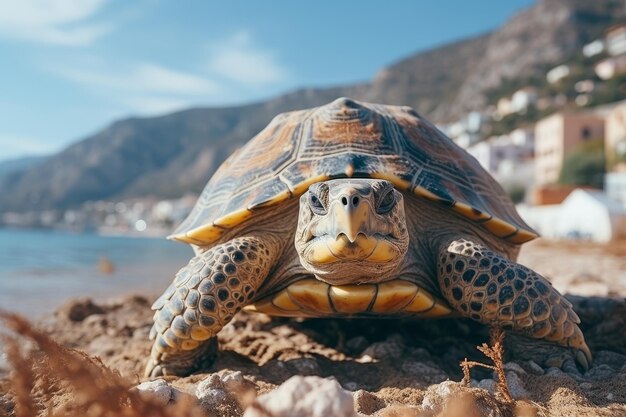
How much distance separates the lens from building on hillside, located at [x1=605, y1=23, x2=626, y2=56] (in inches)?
2694

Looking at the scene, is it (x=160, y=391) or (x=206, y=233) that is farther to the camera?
(x=206, y=233)

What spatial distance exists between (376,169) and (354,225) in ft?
2.64

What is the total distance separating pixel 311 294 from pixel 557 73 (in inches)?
3326

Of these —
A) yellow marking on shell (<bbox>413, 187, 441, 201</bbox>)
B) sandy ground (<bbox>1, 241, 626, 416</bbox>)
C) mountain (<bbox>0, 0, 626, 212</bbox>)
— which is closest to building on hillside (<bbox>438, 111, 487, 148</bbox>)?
mountain (<bbox>0, 0, 626, 212</bbox>)

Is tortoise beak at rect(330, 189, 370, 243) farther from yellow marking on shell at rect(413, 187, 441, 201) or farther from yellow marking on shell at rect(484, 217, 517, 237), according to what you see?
yellow marking on shell at rect(484, 217, 517, 237)

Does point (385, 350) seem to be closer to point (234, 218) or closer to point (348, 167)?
point (348, 167)

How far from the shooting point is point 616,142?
36.2 meters

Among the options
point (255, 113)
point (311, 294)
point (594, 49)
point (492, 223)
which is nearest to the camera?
point (311, 294)

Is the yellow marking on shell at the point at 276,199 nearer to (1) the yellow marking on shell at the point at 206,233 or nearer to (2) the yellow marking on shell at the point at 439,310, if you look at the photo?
(1) the yellow marking on shell at the point at 206,233

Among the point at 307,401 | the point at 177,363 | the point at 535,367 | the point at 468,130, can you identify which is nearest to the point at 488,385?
the point at 535,367

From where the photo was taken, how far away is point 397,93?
116625 millimetres

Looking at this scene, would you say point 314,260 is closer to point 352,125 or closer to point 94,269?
point 352,125

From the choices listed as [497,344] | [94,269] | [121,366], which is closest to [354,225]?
[497,344]

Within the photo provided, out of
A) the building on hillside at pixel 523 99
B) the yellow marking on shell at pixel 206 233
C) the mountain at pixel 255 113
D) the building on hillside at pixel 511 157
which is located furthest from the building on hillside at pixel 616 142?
the mountain at pixel 255 113
